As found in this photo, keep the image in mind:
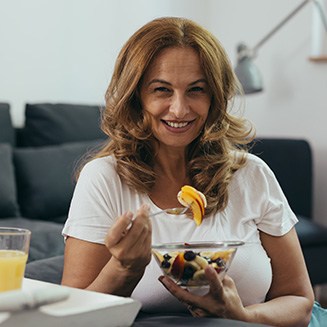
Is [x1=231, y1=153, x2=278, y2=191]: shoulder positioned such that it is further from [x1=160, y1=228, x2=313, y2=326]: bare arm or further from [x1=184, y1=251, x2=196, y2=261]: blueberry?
[x1=184, y1=251, x2=196, y2=261]: blueberry

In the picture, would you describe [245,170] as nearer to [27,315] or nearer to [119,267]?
[119,267]

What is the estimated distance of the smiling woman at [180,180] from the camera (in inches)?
60.7

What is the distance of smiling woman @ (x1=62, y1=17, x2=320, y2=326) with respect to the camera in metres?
1.54

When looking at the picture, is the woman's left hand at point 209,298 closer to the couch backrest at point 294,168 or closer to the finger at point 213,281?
the finger at point 213,281

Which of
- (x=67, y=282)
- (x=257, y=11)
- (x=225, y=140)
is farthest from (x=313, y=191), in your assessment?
(x=67, y=282)

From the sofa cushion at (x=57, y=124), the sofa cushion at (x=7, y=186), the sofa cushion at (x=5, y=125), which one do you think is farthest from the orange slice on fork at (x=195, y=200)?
the sofa cushion at (x=57, y=124)

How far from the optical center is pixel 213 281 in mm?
1281

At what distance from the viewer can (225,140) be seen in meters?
1.79

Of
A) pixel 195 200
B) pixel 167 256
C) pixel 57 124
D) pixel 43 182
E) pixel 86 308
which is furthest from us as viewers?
pixel 57 124

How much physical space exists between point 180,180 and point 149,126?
134 mm

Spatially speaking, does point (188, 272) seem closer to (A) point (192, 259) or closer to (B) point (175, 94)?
(A) point (192, 259)

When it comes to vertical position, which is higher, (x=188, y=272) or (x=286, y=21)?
(x=286, y=21)

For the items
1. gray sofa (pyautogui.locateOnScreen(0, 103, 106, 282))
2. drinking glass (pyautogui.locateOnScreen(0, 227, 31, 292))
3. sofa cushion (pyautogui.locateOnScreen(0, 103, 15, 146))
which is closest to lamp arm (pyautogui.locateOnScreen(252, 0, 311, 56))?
gray sofa (pyautogui.locateOnScreen(0, 103, 106, 282))

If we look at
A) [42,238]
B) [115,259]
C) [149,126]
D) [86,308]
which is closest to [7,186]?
[42,238]
